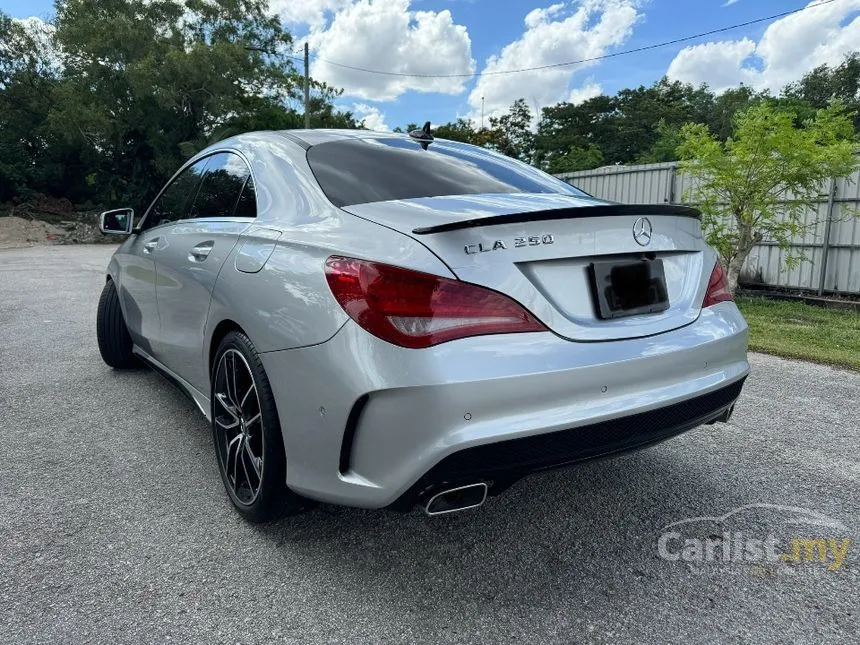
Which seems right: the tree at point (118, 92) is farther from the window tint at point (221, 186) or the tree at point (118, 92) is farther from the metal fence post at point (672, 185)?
the window tint at point (221, 186)

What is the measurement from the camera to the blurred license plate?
186 centimetres

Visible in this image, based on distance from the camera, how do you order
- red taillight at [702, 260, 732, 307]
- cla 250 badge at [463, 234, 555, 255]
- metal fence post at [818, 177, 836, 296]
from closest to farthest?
cla 250 badge at [463, 234, 555, 255]
red taillight at [702, 260, 732, 307]
metal fence post at [818, 177, 836, 296]

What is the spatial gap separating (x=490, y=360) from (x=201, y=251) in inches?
65.7

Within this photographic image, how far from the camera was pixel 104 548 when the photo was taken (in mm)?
2156

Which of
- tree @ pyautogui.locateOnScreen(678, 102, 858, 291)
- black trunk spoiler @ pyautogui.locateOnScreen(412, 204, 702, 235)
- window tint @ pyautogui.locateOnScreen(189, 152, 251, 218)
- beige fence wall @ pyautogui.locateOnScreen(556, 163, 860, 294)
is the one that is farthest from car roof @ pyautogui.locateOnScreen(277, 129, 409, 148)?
tree @ pyautogui.locateOnScreen(678, 102, 858, 291)

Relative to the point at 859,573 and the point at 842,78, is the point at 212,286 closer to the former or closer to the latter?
the point at 859,573

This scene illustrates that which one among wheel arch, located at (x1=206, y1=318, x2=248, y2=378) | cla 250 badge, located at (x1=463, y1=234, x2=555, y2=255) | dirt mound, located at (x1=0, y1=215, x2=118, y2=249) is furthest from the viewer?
dirt mound, located at (x1=0, y1=215, x2=118, y2=249)

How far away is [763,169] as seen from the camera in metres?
8.63

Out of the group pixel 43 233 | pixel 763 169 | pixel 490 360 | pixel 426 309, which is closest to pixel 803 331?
pixel 763 169

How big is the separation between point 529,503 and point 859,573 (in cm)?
111

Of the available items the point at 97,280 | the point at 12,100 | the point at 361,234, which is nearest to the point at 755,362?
the point at 361,234

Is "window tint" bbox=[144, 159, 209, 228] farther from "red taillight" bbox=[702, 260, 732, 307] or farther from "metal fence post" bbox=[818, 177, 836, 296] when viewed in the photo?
"metal fence post" bbox=[818, 177, 836, 296]

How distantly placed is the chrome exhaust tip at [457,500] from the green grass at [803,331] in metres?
4.39

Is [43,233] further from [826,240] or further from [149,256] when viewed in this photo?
[826,240]
